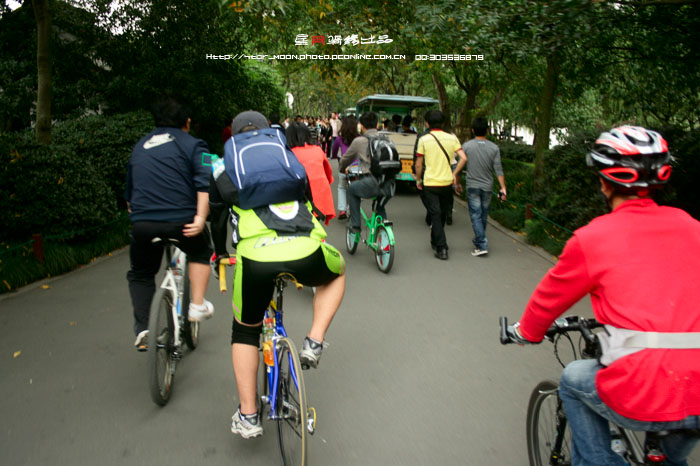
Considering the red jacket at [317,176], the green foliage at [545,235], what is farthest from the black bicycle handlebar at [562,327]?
the green foliage at [545,235]

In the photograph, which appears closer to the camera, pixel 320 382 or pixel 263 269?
pixel 263 269

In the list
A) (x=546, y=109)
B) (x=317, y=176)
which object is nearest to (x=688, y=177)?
(x=317, y=176)

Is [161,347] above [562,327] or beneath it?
beneath

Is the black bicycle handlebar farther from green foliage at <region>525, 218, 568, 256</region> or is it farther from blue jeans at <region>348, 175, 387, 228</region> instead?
green foliage at <region>525, 218, 568, 256</region>

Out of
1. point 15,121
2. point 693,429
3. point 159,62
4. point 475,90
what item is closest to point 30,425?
point 693,429

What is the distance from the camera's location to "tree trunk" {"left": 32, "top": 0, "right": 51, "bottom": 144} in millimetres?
8984

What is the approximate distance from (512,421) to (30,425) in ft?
9.89

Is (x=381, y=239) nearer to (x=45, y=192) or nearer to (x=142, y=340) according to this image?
(x=142, y=340)

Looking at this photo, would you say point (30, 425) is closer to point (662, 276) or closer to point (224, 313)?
point (224, 313)

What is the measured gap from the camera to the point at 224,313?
6.09 m

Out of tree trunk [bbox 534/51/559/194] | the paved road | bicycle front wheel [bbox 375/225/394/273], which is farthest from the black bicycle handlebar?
tree trunk [bbox 534/51/559/194]

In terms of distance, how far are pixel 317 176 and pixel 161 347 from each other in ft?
8.89

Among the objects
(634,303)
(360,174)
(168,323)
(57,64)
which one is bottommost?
(168,323)

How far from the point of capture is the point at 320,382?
14.6ft
